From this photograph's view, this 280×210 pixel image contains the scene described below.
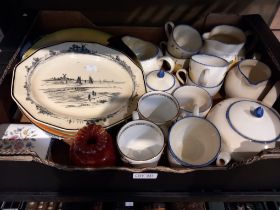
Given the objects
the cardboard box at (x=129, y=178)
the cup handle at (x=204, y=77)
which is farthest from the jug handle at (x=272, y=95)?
the cup handle at (x=204, y=77)

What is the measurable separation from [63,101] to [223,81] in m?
0.39

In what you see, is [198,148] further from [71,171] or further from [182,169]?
[71,171]

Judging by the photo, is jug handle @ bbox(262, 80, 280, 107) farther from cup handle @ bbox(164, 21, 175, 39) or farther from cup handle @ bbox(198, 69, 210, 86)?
cup handle @ bbox(164, 21, 175, 39)

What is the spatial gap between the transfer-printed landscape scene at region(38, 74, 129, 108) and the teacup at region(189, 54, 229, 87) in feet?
0.55

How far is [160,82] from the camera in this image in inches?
25.3

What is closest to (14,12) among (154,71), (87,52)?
(87,52)

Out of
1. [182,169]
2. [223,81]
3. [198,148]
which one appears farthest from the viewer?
[223,81]

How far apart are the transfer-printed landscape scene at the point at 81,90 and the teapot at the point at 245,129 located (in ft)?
0.78

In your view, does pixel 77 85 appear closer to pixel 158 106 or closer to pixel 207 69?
pixel 158 106

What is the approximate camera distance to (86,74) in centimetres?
68

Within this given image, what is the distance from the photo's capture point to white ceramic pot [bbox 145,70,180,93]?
2.09 feet

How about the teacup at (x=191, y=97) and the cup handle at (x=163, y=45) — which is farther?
the cup handle at (x=163, y=45)

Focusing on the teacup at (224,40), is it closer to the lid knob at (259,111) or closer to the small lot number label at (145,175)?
the lid knob at (259,111)

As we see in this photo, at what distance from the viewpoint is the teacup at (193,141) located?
516mm
